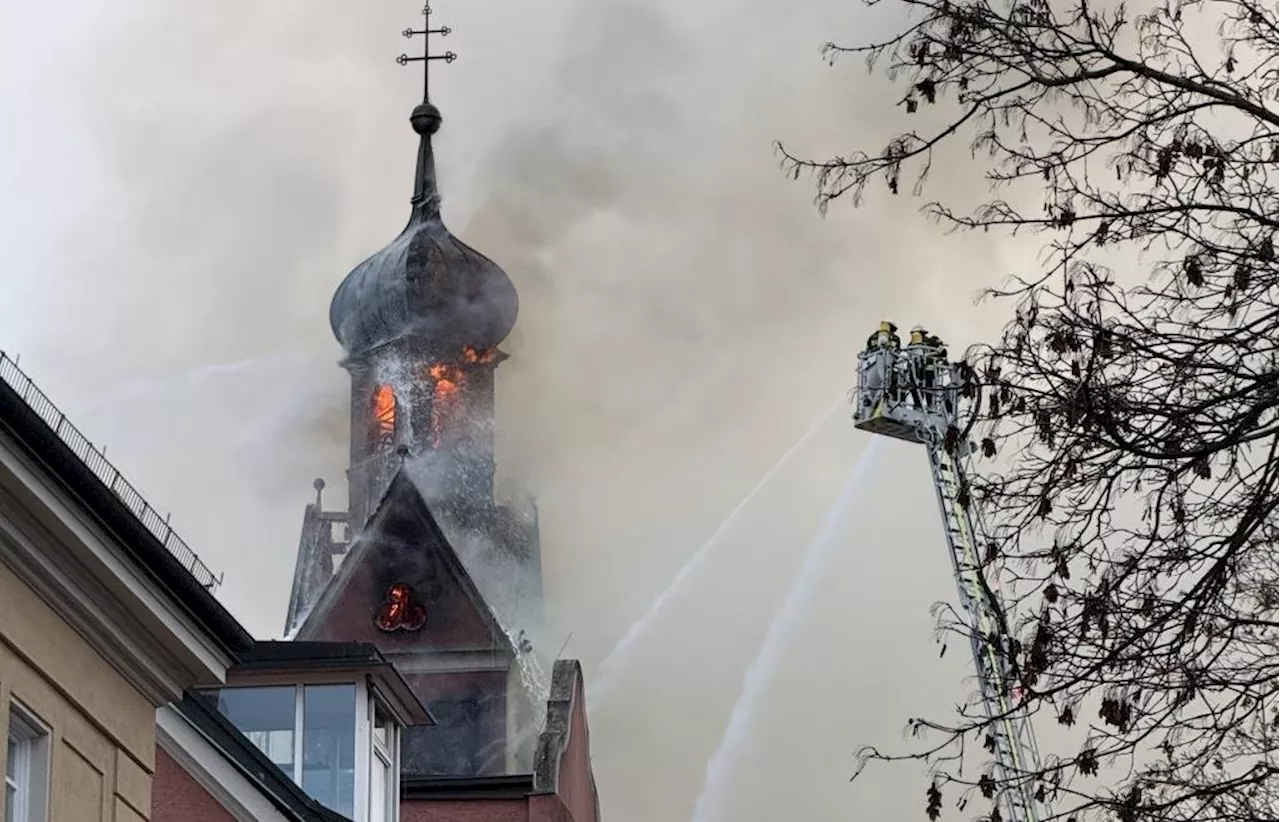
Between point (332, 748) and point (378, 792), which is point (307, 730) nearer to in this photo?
point (332, 748)

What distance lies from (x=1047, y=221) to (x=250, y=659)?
13420 mm

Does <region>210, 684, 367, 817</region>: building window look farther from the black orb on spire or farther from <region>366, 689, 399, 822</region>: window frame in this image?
the black orb on spire

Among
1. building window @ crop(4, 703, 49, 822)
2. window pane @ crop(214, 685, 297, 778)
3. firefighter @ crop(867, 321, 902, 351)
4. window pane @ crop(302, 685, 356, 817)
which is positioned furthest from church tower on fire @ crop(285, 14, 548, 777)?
building window @ crop(4, 703, 49, 822)

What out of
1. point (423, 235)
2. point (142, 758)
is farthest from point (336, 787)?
point (423, 235)

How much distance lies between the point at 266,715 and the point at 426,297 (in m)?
32.2

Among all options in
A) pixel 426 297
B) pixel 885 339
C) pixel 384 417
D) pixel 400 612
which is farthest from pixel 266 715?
pixel 384 417

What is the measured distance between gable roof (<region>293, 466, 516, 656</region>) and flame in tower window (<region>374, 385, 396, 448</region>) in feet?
16.0

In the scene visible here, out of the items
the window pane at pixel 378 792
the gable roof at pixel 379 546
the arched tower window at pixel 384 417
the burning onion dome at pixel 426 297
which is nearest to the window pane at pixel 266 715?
the window pane at pixel 378 792

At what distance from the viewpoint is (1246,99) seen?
56.7 ft

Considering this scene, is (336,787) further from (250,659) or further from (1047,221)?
(1047,221)

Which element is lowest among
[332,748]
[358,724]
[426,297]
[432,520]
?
[332,748]

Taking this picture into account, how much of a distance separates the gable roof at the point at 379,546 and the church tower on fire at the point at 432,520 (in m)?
0.03

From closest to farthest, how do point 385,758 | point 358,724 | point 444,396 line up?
1. point 358,724
2. point 385,758
3. point 444,396

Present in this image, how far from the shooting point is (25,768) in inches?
707
